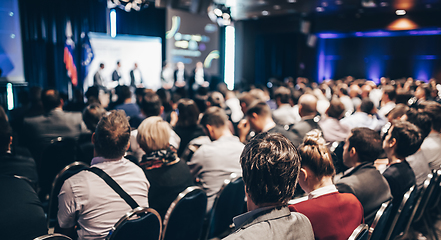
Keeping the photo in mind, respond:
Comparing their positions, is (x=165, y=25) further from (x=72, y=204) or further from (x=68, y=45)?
(x=72, y=204)

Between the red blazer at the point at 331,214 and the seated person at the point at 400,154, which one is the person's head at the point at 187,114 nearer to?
the seated person at the point at 400,154

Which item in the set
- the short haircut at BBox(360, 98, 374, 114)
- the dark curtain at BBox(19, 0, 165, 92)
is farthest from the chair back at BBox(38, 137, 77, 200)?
the dark curtain at BBox(19, 0, 165, 92)

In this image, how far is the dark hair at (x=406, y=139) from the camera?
2.50 metres

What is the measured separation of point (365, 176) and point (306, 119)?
6.41 ft

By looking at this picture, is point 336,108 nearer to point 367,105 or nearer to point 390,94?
point 367,105

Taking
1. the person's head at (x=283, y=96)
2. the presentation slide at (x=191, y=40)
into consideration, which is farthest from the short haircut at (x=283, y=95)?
the presentation slide at (x=191, y=40)

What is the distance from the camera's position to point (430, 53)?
14.7m

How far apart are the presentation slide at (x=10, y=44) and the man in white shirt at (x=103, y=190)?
26.6ft

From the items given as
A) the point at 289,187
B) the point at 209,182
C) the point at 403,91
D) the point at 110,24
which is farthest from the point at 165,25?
the point at 289,187

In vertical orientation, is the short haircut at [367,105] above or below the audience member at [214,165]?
above

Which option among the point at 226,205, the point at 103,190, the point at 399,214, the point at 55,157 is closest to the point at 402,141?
the point at 399,214

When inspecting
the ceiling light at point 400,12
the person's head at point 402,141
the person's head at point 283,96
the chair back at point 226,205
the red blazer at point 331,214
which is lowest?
the chair back at point 226,205

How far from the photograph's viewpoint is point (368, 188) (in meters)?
2.00

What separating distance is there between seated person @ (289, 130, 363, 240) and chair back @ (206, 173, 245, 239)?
71 centimetres
